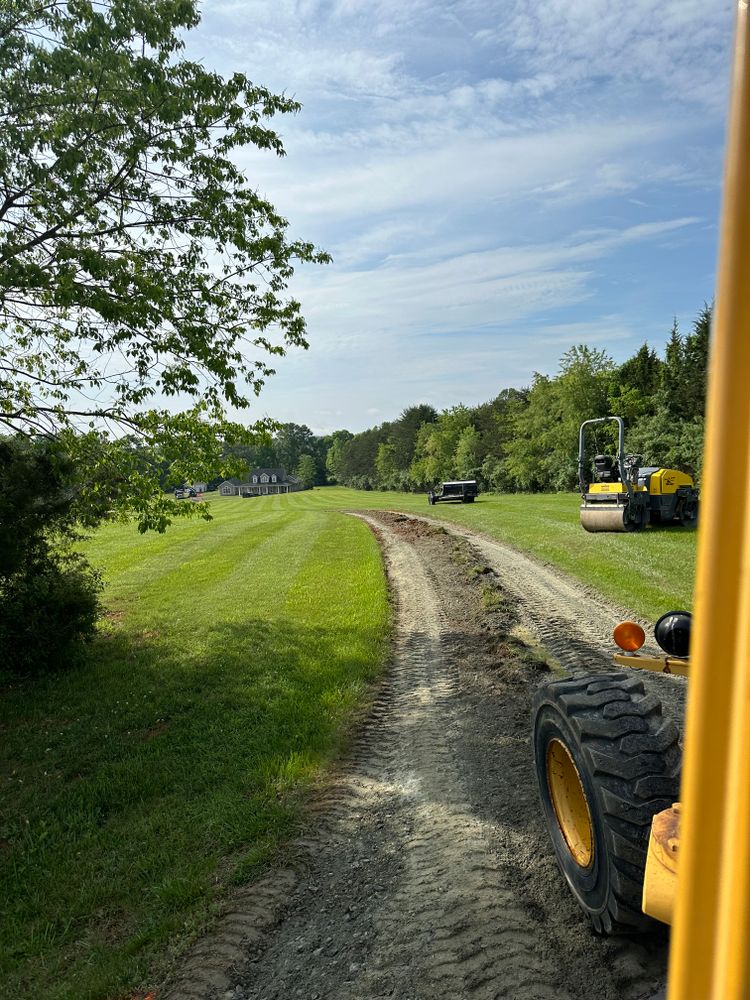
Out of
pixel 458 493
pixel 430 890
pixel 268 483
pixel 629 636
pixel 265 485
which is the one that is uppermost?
pixel 629 636

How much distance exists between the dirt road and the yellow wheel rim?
26 cm

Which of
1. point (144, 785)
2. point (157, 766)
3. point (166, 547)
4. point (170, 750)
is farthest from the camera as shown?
point (166, 547)

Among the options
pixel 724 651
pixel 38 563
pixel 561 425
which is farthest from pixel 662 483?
pixel 561 425

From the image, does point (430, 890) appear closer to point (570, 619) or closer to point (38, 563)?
point (570, 619)

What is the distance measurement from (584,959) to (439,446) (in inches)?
2654

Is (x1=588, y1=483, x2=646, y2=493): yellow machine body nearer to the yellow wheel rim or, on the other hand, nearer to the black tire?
the black tire

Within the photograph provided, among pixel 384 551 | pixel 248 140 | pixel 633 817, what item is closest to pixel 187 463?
pixel 248 140

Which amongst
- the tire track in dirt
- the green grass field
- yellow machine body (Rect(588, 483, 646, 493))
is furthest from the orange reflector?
yellow machine body (Rect(588, 483, 646, 493))

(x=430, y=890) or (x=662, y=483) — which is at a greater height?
(x=662, y=483)

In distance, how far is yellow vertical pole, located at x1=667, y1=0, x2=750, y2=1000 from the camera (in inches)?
36.2

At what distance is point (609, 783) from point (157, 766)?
14.5 feet

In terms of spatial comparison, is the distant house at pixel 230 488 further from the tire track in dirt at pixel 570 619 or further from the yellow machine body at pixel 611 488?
the tire track in dirt at pixel 570 619

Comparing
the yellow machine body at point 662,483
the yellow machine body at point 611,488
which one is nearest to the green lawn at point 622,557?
the yellow machine body at point 662,483

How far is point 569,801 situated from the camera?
12.7 feet
